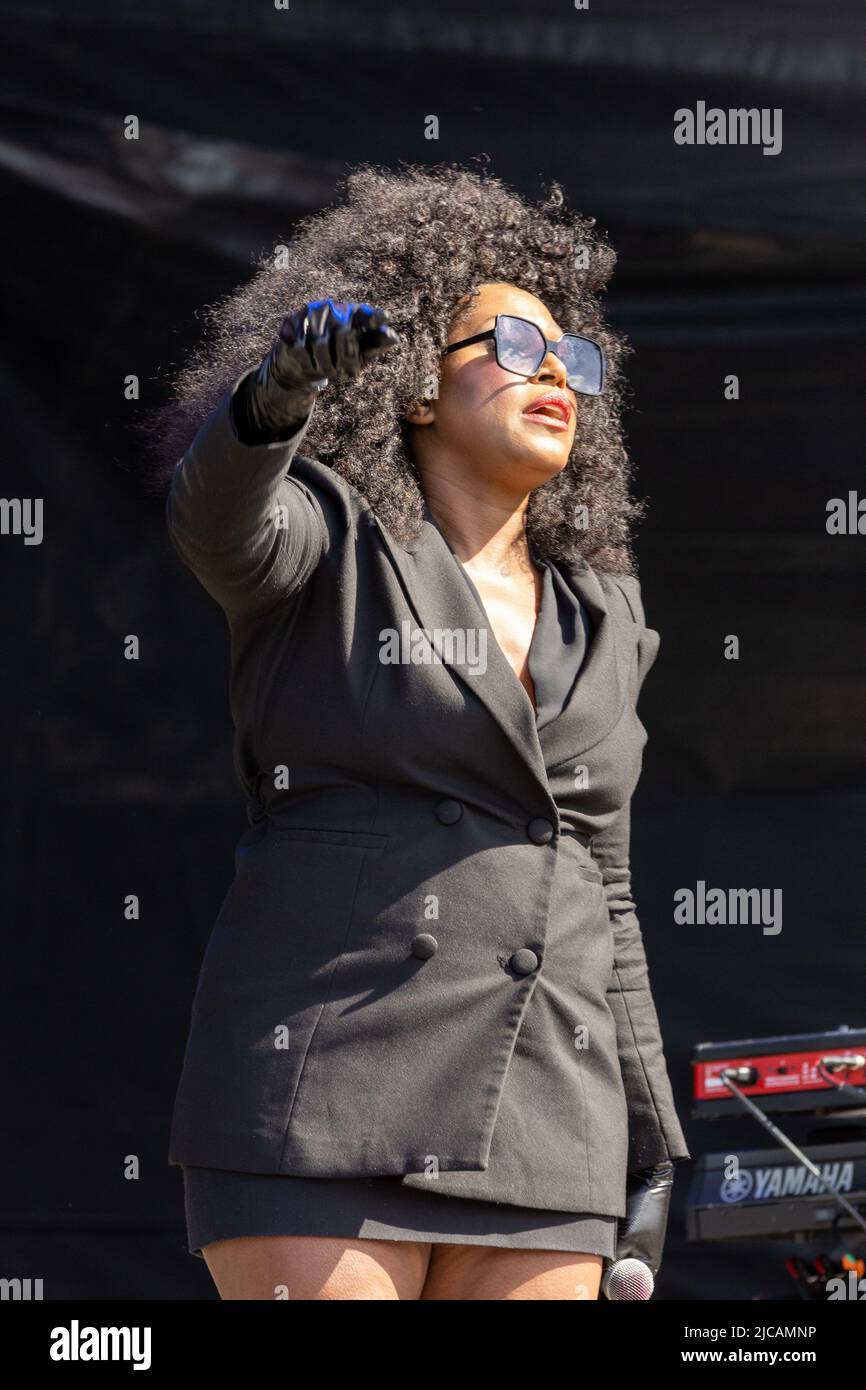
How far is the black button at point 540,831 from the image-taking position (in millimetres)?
2002

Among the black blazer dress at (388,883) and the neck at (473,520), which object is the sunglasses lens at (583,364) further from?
the black blazer dress at (388,883)

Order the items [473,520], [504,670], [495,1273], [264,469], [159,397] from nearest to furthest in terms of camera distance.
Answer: [264,469]
[495,1273]
[504,670]
[473,520]
[159,397]

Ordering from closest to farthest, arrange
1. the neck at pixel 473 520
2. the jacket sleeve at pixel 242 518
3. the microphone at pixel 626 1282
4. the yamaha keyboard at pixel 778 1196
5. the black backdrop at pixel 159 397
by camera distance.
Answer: the jacket sleeve at pixel 242 518, the microphone at pixel 626 1282, the neck at pixel 473 520, the yamaha keyboard at pixel 778 1196, the black backdrop at pixel 159 397

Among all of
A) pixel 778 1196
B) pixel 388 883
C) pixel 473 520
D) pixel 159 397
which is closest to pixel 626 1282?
pixel 778 1196

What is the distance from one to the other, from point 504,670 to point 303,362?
500mm

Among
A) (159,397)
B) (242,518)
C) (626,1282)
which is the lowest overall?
(626,1282)

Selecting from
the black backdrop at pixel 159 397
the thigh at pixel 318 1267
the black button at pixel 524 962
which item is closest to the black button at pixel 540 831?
the black button at pixel 524 962

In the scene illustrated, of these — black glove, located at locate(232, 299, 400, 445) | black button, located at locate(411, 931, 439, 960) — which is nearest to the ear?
black glove, located at locate(232, 299, 400, 445)

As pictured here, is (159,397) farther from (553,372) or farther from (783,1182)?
(783,1182)

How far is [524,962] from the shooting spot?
6.35 feet

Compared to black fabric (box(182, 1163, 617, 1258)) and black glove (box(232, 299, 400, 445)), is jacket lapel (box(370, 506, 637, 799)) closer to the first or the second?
black glove (box(232, 299, 400, 445))

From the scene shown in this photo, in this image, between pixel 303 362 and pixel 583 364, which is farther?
pixel 583 364
